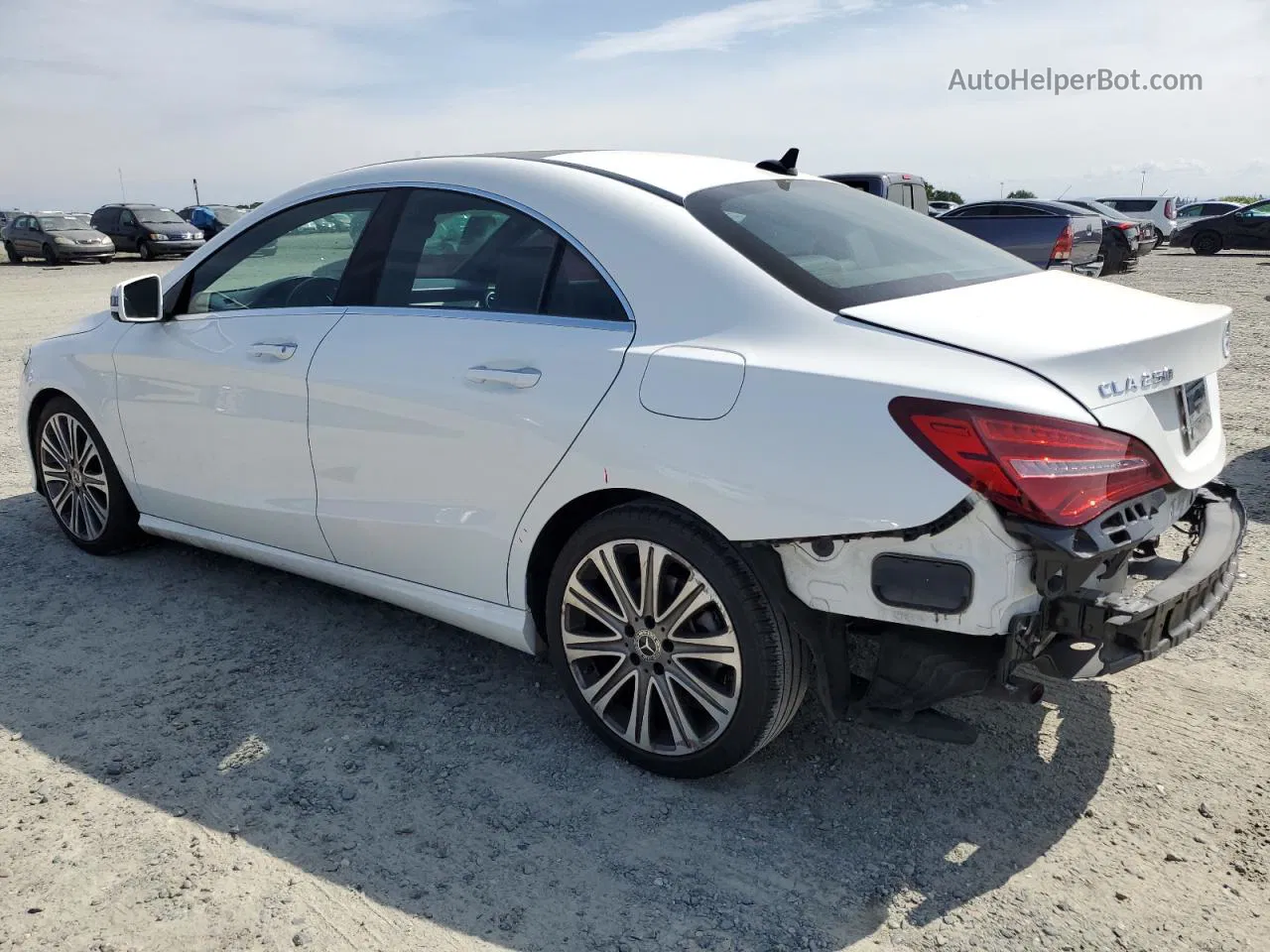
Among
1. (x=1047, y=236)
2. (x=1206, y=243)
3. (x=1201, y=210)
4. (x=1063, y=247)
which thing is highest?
(x=1047, y=236)

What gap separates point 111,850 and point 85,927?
297mm

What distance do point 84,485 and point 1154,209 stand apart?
106 feet

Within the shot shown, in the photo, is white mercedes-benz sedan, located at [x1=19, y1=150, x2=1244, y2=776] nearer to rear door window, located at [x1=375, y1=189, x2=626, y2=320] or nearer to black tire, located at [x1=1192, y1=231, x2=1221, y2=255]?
rear door window, located at [x1=375, y1=189, x2=626, y2=320]

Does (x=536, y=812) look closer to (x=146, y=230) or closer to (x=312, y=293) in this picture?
(x=312, y=293)

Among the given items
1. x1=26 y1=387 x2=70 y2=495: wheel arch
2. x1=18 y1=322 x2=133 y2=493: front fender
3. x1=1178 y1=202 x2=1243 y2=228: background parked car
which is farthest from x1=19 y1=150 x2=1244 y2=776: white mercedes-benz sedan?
x1=1178 y1=202 x2=1243 y2=228: background parked car

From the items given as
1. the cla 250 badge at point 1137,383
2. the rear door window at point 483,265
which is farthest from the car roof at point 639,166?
the cla 250 badge at point 1137,383

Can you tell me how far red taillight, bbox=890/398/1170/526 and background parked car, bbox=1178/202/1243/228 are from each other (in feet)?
108

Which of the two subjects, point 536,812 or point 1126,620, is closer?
point 1126,620

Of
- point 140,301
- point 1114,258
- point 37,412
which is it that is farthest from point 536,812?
point 1114,258

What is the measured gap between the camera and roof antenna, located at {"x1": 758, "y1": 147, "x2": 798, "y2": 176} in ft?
12.1

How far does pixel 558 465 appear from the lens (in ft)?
9.59

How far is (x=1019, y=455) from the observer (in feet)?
7.55

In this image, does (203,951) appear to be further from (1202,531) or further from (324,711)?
(1202,531)

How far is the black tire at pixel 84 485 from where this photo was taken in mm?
4570
